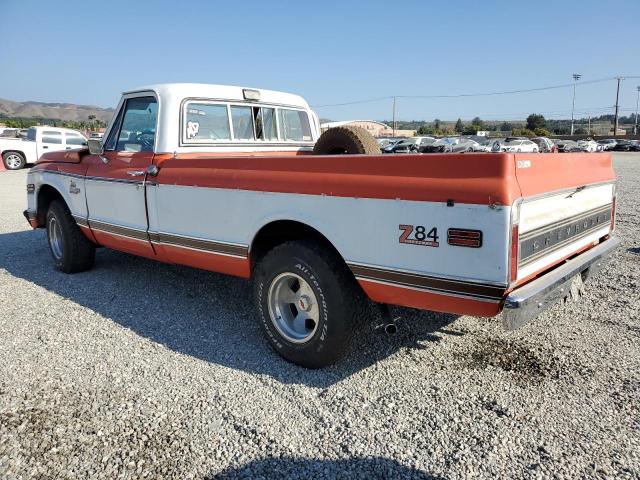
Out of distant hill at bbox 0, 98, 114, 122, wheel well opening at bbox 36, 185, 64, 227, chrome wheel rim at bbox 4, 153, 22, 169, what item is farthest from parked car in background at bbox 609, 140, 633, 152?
distant hill at bbox 0, 98, 114, 122

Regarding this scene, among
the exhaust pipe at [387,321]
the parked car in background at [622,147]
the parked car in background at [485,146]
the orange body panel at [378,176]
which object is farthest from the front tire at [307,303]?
the parked car in background at [622,147]

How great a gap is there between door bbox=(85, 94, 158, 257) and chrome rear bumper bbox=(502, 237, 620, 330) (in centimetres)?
310

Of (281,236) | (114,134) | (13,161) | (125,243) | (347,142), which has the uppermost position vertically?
(114,134)

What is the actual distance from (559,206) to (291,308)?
1.85m

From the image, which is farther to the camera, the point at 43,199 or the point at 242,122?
the point at 43,199

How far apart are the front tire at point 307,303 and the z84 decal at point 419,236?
0.57 metres

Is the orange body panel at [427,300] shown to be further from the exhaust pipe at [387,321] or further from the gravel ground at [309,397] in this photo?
the gravel ground at [309,397]

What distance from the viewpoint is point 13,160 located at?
20312mm

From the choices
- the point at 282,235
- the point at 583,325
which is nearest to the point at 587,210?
the point at 583,325

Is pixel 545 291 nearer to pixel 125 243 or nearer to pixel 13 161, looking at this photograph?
pixel 125 243

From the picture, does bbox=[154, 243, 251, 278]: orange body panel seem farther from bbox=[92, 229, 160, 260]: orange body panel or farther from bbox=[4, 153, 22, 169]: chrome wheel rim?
bbox=[4, 153, 22, 169]: chrome wheel rim

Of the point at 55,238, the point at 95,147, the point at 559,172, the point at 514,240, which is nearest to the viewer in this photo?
the point at 514,240

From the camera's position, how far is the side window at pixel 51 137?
66.9ft

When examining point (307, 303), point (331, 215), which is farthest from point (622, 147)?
point (331, 215)
